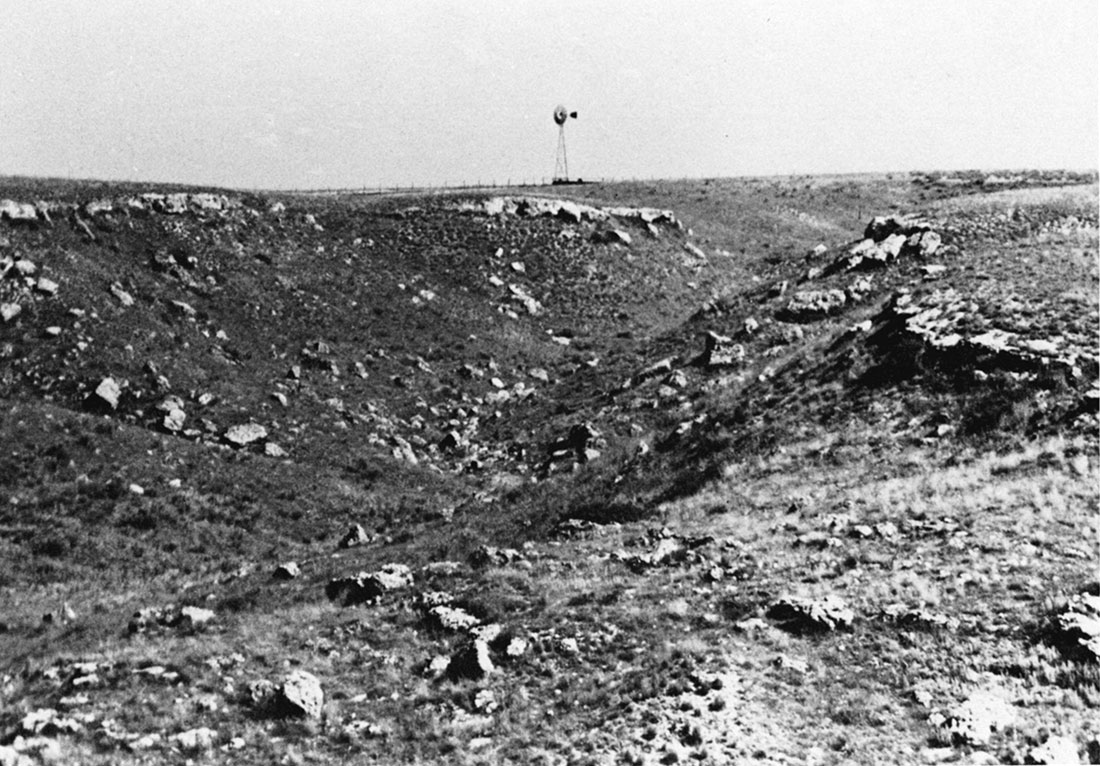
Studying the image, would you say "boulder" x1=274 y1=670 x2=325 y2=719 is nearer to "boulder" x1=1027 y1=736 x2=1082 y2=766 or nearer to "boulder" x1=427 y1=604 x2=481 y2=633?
"boulder" x1=427 y1=604 x2=481 y2=633

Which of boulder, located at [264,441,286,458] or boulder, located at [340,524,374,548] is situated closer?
boulder, located at [340,524,374,548]

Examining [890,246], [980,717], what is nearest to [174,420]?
[980,717]

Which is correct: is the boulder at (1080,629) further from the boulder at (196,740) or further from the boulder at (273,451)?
the boulder at (273,451)

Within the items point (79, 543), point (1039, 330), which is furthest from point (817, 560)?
point (79, 543)

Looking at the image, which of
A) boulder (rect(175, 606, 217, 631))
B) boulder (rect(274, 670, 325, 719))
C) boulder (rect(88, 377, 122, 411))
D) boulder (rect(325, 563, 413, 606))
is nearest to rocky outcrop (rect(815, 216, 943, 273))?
boulder (rect(325, 563, 413, 606))

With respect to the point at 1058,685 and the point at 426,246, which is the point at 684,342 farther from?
the point at 1058,685

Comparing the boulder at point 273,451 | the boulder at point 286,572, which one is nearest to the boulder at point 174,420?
the boulder at point 273,451
